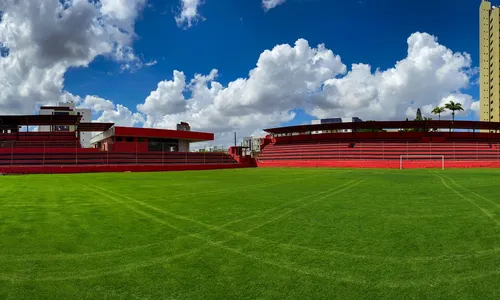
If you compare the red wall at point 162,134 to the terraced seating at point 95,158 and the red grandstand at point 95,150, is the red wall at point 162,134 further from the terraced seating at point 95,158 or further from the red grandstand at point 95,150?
the terraced seating at point 95,158

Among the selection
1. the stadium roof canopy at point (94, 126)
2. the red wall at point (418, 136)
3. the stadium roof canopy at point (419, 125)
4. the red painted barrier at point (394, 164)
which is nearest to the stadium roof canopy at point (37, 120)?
the stadium roof canopy at point (94, 126)

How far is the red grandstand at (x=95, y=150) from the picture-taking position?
37544mm

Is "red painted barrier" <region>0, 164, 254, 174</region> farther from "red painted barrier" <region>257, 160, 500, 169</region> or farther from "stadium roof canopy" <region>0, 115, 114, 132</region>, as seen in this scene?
"red painted barrier" <region>257, 160, 500, 169</region>

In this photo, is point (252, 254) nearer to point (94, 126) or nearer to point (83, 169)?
point (83, 169)

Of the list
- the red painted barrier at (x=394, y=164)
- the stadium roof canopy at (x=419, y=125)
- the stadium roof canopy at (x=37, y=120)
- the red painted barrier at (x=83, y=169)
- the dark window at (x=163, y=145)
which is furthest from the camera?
the stadium roof canopy at (x=419, y=125)

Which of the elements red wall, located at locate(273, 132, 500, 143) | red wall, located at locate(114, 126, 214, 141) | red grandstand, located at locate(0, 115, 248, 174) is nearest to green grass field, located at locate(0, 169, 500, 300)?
red grandstand, located at locate(0, 115, 248, 174)

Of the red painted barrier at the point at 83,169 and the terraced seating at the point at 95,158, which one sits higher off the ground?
the terraced seating at the point at 95,158

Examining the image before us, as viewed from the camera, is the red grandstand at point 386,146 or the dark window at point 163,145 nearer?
the red grandstand at point 386,146

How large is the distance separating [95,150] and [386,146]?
148 ft

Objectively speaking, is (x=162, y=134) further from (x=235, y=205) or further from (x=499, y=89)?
(x=499, y=89)

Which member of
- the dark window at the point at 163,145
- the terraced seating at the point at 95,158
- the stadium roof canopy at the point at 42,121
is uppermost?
the stadium roof canopy at the point at 42,121

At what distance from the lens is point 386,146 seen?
51.7 metres

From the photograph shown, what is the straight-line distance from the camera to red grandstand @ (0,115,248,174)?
3754cm

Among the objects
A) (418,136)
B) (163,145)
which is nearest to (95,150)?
(163,145)
